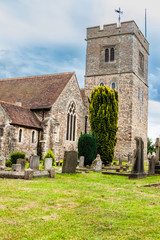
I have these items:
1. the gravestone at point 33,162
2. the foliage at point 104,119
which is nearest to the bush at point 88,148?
the foliage at point 104,119

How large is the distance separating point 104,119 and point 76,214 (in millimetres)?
Result: 17655

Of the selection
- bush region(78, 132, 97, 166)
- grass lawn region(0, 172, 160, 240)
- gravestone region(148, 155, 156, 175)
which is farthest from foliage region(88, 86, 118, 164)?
grass lawn region(0, 172, 160, 240)

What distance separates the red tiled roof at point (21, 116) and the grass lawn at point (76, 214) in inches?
571

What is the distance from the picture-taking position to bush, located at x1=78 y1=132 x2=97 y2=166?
67.4 feet

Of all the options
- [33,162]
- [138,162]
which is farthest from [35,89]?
[138,162]

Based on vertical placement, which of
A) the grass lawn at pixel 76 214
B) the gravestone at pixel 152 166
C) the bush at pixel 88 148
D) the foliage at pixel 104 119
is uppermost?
the foliage at pixel 104 119

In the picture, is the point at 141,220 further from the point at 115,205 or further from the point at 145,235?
the point at 115,205

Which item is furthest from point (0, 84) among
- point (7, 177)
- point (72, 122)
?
point (7, 177)

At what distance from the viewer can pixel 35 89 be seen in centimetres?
2830

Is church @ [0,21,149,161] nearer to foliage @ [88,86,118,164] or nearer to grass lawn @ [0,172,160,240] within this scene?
foliage @ [88,86,118,164]

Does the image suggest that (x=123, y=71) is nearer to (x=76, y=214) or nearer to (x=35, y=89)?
(x=35, y=89)

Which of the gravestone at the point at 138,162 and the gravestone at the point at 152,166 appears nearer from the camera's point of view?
the gravestone at the point at 138,162

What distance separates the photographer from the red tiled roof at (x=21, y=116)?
22.1 metres

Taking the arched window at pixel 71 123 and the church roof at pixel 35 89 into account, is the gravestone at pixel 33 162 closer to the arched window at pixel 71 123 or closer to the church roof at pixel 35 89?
the church roof at pixel 35 89
